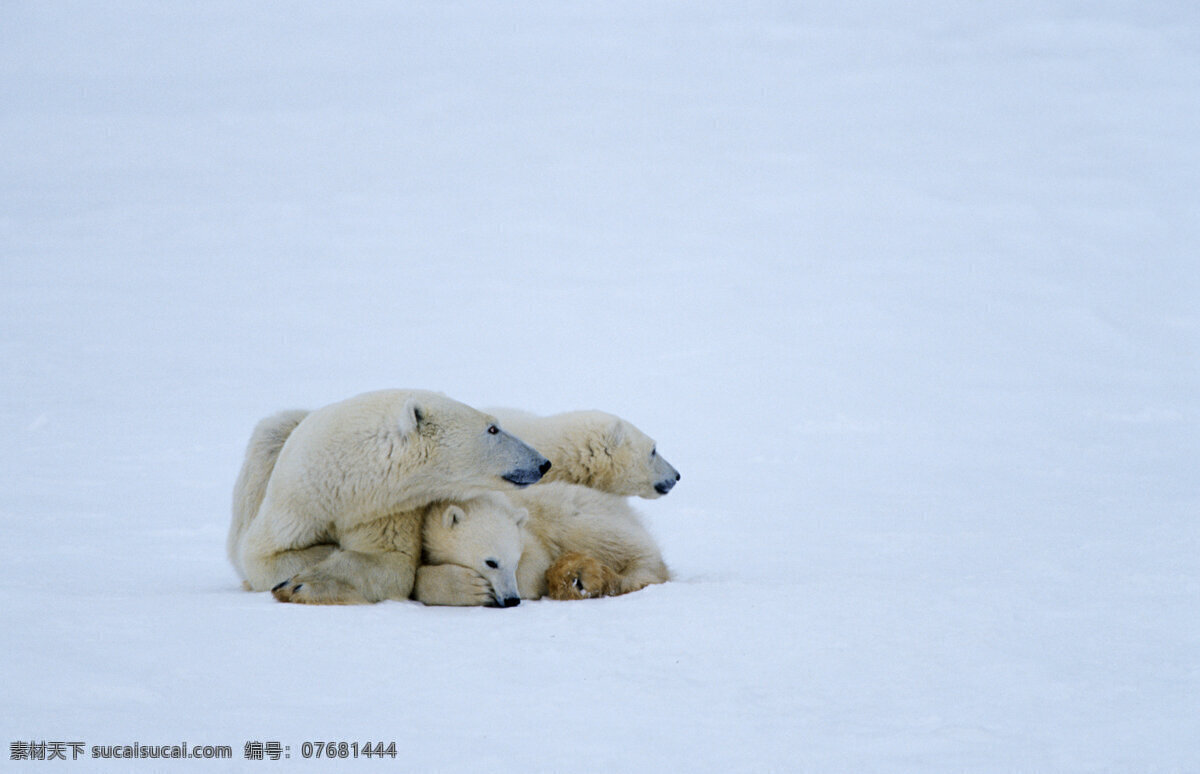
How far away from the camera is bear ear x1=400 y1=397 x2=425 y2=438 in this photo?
4.71 m

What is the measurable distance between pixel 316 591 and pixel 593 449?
2046 millimetres

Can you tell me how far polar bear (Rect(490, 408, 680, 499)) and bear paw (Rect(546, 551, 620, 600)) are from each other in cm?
91

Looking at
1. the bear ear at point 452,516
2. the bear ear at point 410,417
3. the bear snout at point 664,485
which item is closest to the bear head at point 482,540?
the bear ear at point 452,516

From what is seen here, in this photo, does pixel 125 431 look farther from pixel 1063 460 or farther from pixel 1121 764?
pixel 1121 764

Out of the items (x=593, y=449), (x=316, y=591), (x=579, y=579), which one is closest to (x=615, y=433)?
(x=593, y=449)

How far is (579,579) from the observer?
4.93 meters

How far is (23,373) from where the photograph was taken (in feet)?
50.4

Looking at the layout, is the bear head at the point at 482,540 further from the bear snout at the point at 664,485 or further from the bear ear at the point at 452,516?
the bear snout at the point at 664,485

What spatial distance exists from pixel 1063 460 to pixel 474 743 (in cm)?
1020

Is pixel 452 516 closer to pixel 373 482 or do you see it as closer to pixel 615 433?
pixel 373 482

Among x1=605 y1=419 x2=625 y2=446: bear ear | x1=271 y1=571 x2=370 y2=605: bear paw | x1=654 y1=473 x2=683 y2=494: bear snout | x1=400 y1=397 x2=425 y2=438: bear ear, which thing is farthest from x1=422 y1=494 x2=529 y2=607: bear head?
x1=654 y1=473 x2=683 y2=494: bear snout

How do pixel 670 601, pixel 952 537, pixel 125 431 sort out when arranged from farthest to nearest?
pixel 125 431, pixel 952 537, pixel 670 601

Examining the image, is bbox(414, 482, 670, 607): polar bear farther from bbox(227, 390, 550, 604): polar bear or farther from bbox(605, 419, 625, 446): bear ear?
bbox(605, 419, 625, 446): bear ear

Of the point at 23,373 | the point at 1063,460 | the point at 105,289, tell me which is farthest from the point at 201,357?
the point at 1063,460
